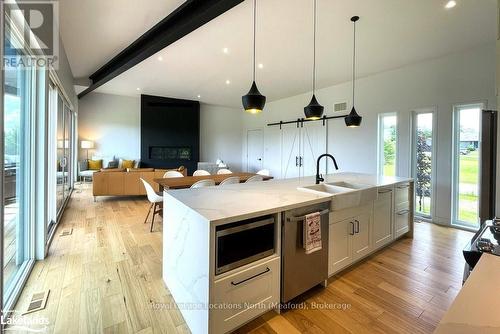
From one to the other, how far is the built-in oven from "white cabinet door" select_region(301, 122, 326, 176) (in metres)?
4.70

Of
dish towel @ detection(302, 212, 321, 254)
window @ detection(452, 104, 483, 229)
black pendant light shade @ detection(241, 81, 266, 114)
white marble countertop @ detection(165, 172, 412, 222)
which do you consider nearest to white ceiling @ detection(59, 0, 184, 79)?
black pendant light shade @ detection(241, 81, 266, 114)

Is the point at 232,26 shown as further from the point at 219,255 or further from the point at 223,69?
the point at 219,255

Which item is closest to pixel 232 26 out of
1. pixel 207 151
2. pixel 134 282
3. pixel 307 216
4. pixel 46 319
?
Result: pixel 307 216

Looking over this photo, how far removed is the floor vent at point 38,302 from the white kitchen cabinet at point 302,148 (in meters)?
5.58

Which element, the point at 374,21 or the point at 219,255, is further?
the point at 374,21

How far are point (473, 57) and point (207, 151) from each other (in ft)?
25.7

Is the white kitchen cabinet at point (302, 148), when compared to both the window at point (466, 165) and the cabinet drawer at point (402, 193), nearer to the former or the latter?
the window at point (466, 165)

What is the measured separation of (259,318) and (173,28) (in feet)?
10.9

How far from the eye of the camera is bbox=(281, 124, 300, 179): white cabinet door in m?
6.98

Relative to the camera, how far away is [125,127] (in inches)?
322

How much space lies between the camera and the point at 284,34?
3295 millimetres

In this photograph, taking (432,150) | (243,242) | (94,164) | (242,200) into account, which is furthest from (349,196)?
(94,164)

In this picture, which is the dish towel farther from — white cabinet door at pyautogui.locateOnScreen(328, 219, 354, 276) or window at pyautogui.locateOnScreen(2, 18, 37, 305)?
window at pyautogui.locateOnScreen(2, 18, 37, 305)

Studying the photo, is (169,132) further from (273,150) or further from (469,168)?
(469,168)
